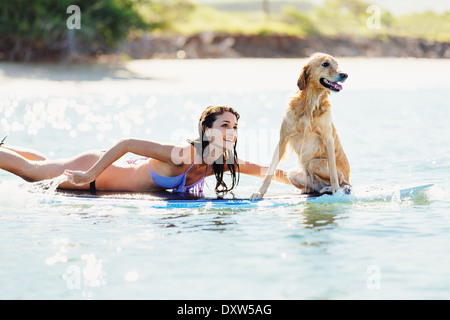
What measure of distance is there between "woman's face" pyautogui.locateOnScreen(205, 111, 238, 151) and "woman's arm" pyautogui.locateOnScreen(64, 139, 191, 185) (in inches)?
9.5

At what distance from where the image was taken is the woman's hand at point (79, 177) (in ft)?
19.8

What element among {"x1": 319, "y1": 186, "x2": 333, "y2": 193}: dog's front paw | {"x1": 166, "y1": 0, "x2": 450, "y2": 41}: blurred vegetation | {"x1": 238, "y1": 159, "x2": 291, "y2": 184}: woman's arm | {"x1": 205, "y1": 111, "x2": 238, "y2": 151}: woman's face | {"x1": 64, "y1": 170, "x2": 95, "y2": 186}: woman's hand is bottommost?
{"x1": 319, "y1": 186, "x2": 333, "y2": 193}: dog's front paw

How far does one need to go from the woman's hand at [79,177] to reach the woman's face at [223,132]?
1.13 metres

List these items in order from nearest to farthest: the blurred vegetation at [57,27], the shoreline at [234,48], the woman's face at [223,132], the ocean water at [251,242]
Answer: the ocean water at [251,242]
the woman's face at [223,132]
the blurred vegetation at [57,27]
the shoreline at [234,48]

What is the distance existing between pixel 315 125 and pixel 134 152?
1678mm

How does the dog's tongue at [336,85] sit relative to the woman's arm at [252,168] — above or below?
above

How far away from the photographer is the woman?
6.00m

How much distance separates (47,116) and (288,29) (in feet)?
72.6

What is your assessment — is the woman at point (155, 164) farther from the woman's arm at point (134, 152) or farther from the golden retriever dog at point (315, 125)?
the golden retriever dog at point (315, 125)

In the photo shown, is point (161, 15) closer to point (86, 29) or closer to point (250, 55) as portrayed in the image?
point (250, 55)

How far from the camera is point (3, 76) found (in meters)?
18.5

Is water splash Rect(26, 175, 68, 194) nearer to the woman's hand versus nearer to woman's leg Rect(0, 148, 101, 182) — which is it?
woman's leg Rect(0, 148, 101, 182)

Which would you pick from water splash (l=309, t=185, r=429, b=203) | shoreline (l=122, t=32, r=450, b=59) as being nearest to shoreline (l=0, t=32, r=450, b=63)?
shoreline (l=122, t=32, r=450, b=59)

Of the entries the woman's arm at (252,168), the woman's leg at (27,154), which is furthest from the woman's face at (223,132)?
the woman's leg at (27,154)
